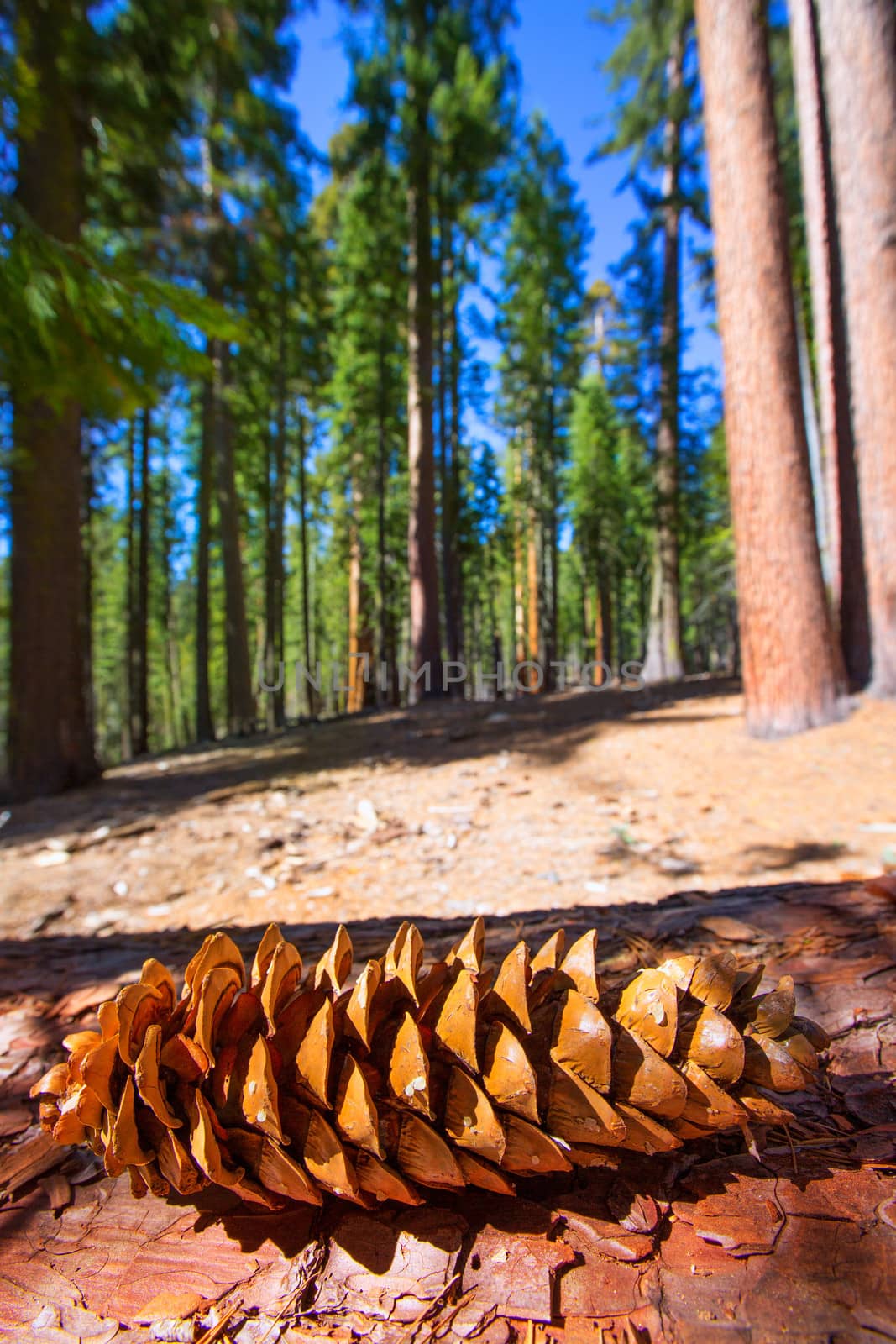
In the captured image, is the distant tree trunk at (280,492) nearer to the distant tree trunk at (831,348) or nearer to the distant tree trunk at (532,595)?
the distant tree trunk at (831,348)

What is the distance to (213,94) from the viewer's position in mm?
10719

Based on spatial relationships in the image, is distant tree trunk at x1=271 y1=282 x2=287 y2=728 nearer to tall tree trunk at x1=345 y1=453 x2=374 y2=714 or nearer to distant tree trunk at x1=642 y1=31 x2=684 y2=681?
tall tree trunk at x1=345 y1=453 x2=374 y2=714

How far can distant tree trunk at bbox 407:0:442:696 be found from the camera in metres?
12.8

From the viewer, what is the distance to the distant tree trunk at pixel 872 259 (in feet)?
18.4

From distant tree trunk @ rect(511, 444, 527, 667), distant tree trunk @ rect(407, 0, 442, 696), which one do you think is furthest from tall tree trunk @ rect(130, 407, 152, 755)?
distant tree trunk @ rect(511, 444, 527, 667)

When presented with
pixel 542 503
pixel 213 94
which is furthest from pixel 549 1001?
pixel 542 503

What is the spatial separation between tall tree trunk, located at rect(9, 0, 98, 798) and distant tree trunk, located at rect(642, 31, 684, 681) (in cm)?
1238

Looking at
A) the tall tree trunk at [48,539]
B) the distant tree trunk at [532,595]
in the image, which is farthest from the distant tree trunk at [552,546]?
the tall tree trunk at [48,539]

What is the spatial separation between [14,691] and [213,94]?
34.1ft

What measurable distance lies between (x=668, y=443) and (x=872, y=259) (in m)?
10.9

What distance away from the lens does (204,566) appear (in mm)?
13664

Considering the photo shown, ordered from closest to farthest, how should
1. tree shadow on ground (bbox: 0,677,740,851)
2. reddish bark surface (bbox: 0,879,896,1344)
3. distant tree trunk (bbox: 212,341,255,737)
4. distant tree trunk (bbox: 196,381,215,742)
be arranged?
reddish bark surface (bbox: 0,879,896,1344) → tree shadow on ground (bbox: 0,677,740,851) → distant tree trunk (bbox: 196,381,215,742) → distant tree trunk (bbox: 212,341,255,737)

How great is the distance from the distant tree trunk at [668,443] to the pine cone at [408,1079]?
15.4m

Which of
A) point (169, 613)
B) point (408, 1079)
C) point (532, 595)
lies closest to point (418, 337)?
point (408, 1079)
